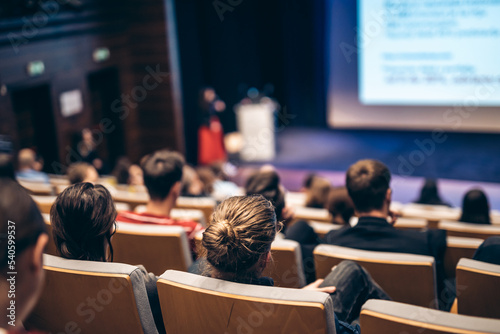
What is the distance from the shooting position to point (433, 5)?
7176mm

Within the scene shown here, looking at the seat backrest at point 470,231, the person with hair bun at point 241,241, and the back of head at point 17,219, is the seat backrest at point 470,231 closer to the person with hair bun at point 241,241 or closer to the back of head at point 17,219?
the person with hair bun at point 241,241

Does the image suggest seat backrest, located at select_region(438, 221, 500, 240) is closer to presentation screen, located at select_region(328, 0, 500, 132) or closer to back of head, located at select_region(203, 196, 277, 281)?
back of head, located at select_region(203, 196, 277, 281)

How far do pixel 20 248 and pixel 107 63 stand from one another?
7.14m

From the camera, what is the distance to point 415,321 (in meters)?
1.27

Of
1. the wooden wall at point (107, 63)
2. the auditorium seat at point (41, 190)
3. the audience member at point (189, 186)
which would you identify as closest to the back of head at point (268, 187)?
the audience member at point (189, 186)

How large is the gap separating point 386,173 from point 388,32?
5.64 m

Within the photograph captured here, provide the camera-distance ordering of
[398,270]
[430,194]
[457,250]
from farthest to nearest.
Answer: [430,194], [457,250], [398,270]

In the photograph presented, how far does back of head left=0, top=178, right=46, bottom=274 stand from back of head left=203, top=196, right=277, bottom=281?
2.19ft

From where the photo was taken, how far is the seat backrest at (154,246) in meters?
2.30

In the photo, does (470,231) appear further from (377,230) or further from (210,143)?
(210,143)

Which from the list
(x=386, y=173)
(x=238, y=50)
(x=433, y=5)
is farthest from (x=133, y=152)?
(x=386, y=173)

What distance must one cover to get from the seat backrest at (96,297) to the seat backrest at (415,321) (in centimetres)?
68

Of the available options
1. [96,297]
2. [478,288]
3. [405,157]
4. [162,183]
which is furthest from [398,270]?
[405,157]

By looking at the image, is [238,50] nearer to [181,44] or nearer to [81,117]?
[181,44]
